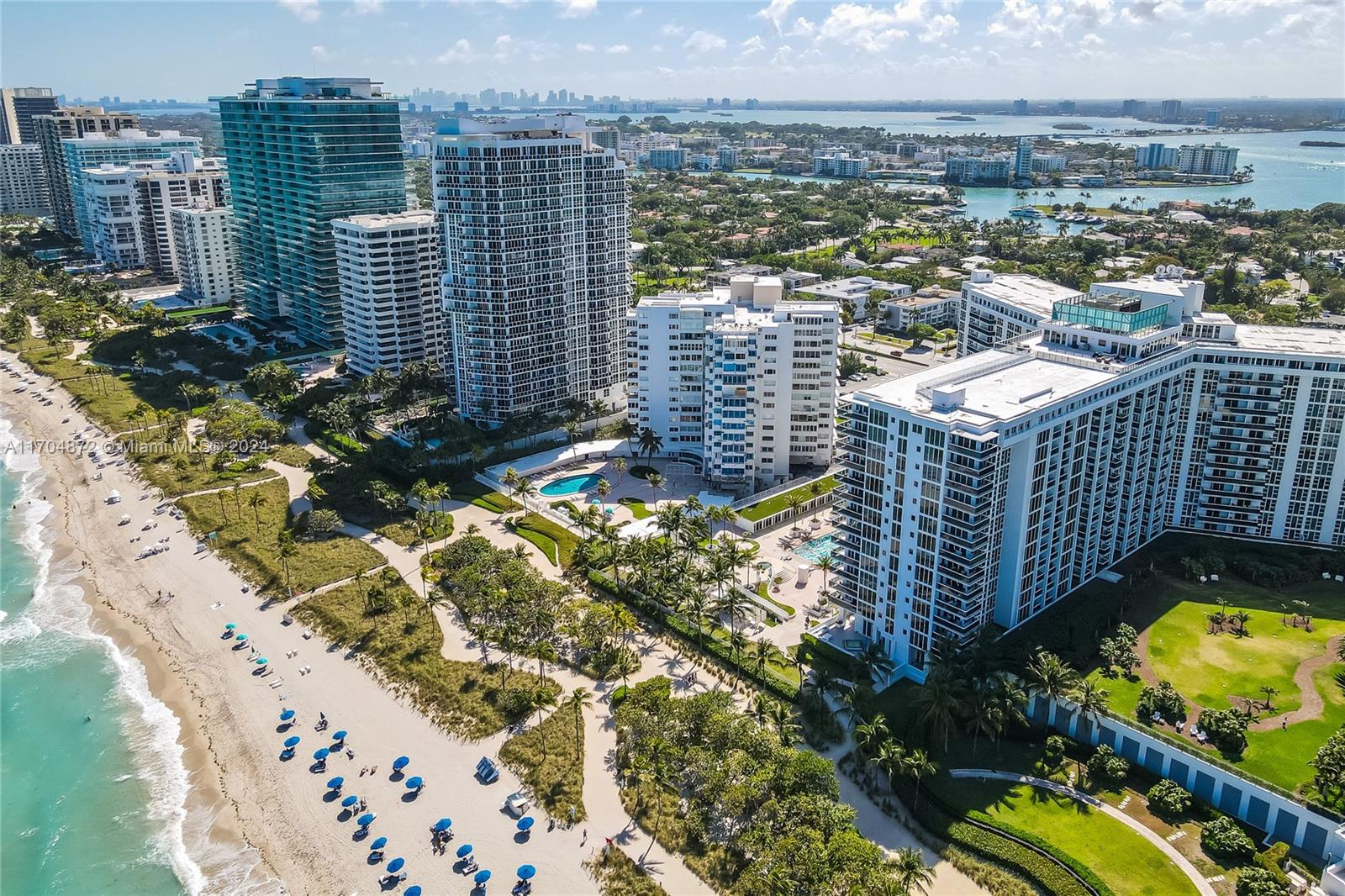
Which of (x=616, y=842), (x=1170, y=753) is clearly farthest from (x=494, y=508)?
(x=1170, y=753)

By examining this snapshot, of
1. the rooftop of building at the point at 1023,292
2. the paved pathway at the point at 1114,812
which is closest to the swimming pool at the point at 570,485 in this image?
the rooftop of building at the point at 1023,292

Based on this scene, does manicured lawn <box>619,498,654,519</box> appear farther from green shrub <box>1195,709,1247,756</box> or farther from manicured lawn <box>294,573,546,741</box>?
green shrub <box>1195,709,1247,756</box>

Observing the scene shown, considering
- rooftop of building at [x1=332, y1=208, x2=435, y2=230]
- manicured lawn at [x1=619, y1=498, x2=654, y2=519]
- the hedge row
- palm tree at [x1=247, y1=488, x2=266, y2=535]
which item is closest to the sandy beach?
the hedge row

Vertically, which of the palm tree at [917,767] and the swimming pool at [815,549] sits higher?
the palm tree at [917,767]

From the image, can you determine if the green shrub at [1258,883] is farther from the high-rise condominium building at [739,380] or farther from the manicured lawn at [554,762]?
the high-rise condominium building at [739,380]

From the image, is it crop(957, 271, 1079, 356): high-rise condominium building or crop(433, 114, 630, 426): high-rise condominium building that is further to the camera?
crop(433, 114, 630, 426): high-rise condominium building

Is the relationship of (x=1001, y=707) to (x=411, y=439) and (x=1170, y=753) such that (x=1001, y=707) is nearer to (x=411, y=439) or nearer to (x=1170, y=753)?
(x=1170, y=753)

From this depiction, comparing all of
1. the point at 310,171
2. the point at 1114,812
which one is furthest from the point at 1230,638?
the point at 310,171
